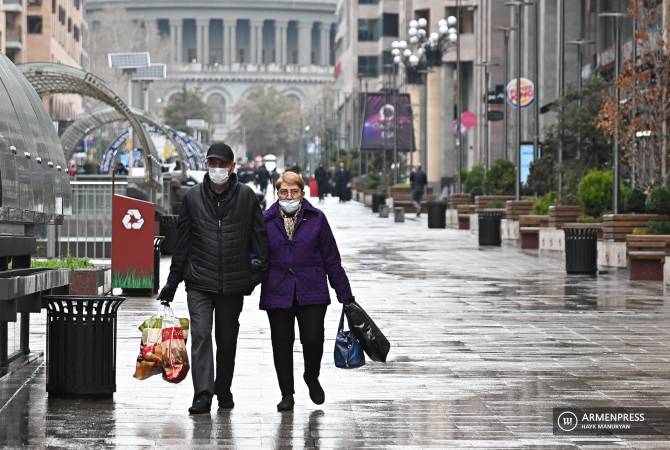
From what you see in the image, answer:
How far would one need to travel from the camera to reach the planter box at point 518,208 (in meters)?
44.2

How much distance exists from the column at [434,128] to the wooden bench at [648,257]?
69.1 metres

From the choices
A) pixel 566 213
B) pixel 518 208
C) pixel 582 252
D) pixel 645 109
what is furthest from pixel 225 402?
pixel 518 208

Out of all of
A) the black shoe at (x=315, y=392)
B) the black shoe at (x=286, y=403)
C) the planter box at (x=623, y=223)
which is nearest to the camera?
the black shoe at (x=286, y=403)

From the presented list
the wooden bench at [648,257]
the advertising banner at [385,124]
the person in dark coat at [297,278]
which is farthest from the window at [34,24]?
the person in dark coat at [297,278]

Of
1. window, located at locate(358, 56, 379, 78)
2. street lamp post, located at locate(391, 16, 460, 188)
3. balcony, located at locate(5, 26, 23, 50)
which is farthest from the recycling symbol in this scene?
window, located at locate(358, 56, 379, 78)

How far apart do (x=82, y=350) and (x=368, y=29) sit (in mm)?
132624

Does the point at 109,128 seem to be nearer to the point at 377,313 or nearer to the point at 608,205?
the point at 608,205

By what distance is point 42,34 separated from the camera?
115m

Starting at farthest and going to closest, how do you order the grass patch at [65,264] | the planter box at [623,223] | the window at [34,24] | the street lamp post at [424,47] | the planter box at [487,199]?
the window at [34,24]
the street lamp post at [424,47]
the planter box at [487,199]
the planter box at [623,223]
the grass patch at [65,264]

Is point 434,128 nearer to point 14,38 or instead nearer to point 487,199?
point 14,38

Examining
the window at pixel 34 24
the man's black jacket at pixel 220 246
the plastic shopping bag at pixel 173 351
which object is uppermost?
the window at pixel 34 24

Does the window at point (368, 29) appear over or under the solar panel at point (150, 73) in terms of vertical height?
over

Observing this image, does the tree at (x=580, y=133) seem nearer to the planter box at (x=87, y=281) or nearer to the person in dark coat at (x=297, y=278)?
the planter box at (x=87, y=281)

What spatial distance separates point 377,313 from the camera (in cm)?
2084
